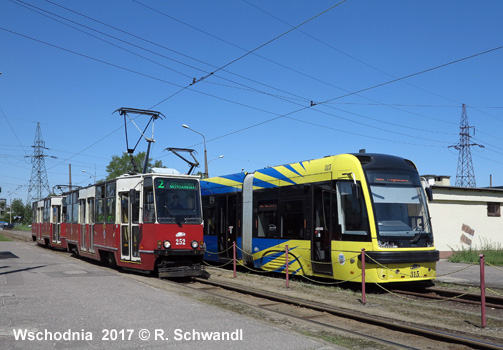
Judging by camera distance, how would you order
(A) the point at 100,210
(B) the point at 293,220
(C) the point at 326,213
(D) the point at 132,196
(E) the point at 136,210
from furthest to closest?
(A) the point at 100,210, (E) the point at 136,210, (D) the point at 132,196, (B) the point at 293,220, (C) the point at 326,213

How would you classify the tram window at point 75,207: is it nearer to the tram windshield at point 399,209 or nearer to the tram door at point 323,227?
the tram door at point 323,227

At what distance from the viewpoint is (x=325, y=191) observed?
13.0 m

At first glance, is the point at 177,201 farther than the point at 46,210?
No

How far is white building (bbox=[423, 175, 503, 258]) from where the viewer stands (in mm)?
23388

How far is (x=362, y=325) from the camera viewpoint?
8461 mm

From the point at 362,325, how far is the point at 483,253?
1734cm

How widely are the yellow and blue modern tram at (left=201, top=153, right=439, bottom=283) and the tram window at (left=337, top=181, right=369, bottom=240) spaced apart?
0.02m

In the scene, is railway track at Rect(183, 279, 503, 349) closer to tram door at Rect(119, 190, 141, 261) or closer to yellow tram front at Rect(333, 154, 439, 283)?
yellow tram front at Rect(333, 154, 439, 283)

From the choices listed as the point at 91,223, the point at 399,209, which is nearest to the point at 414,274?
the point at 399,209

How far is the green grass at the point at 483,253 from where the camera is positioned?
66.3ft

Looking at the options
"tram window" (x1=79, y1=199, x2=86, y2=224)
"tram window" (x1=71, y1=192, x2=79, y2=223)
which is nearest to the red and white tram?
"tram window" (x1=79, y1=199, x2=86, y2=224)

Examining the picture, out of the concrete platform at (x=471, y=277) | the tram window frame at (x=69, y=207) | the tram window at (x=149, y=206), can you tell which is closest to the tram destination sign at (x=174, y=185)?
the tram window at (x=149, y=206)

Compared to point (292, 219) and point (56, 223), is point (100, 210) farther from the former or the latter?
point (56, 223)

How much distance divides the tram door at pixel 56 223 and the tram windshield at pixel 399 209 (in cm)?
2063
